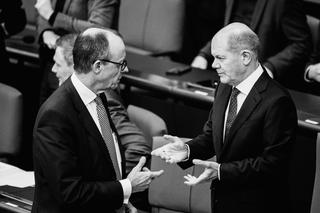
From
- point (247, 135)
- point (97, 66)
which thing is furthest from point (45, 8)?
point (247, 135)

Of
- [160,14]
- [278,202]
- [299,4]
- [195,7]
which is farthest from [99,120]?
[195,7]

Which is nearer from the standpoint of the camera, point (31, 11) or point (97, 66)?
point (97, 66)

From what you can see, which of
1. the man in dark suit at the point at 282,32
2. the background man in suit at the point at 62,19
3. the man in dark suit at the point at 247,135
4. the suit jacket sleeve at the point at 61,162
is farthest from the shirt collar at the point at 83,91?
the man in dark suit at the point at 282,32

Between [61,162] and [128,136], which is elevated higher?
[61,162]

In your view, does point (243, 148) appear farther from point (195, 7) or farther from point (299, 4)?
point (195, 7)

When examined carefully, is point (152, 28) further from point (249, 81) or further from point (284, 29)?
point (249, 81)

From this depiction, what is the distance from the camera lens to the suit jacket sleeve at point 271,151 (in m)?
3.04

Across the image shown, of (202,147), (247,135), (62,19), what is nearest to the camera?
(247,135)

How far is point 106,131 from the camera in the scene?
3.04m

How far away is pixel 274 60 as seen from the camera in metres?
5.13

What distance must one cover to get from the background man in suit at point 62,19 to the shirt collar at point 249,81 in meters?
2.01

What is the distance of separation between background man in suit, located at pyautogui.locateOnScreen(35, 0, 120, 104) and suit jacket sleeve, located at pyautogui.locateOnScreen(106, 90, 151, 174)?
0.97 meters

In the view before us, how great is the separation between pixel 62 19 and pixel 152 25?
4.40 ft

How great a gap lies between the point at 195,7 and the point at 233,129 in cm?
371
